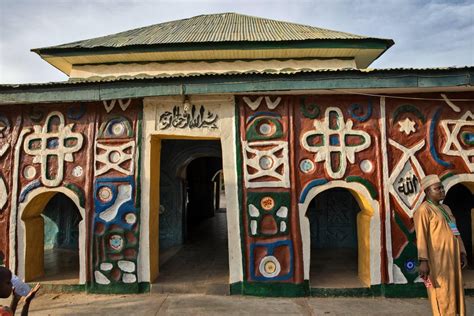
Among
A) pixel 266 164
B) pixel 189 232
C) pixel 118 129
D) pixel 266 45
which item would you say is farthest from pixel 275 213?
pixel 189 232

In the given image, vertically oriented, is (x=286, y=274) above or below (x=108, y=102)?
below

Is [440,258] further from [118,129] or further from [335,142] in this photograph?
[118,129]

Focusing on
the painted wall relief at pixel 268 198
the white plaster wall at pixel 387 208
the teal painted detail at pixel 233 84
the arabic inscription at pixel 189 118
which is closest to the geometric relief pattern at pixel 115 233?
the arabic inscription at pixel 189 118

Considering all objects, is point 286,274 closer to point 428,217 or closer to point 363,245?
point 363,245

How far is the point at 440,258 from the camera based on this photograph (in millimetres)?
3424

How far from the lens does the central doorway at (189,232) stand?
5238 millimetres

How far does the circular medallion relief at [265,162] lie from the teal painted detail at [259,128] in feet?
0.99

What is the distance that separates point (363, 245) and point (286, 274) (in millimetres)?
1310

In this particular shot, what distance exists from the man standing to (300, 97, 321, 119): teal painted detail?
1932 millimetres

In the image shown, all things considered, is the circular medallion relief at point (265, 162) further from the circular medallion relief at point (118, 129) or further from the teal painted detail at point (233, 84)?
the circular medallion relief at point (118, 129)

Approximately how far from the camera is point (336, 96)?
499 centimetres

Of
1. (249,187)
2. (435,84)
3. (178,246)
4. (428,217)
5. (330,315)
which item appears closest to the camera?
(428,217)

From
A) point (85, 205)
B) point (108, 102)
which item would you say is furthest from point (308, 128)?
point (85, 205)

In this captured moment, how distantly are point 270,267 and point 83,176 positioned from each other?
3.17 meters
